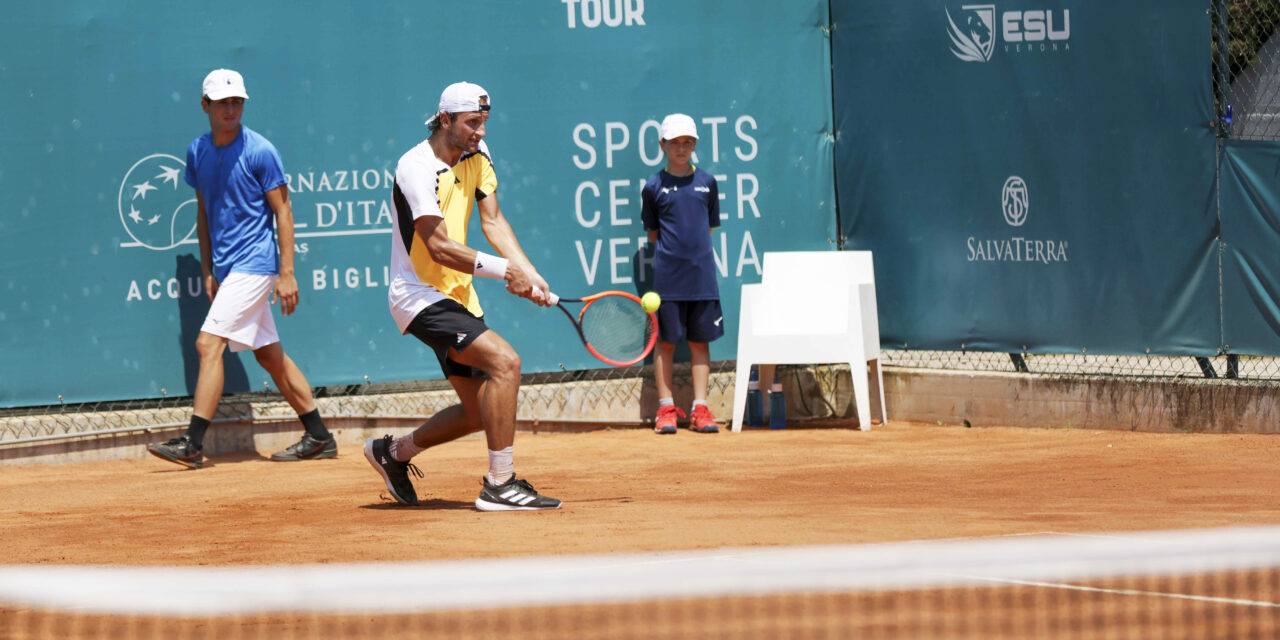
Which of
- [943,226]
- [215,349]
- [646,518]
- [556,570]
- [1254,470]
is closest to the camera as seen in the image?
[556,570]

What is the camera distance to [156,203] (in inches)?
324

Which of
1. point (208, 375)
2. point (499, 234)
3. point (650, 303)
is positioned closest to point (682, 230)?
point (650, 303)

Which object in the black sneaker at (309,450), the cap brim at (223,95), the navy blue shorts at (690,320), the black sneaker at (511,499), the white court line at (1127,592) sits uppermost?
the cap brim at (223,95)

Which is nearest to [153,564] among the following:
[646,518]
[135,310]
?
[646,518]

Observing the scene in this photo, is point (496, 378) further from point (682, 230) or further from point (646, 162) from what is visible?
point (646, 162)

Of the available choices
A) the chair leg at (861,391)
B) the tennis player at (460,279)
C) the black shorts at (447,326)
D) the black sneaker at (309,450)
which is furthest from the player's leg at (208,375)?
the chair leg at (861,391)

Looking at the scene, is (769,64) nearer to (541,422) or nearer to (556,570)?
(541,422)

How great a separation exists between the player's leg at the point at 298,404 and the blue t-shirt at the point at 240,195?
0.45 metres

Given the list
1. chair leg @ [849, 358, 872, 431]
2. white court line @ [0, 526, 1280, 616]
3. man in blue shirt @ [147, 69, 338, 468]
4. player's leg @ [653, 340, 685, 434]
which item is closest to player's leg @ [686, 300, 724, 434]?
player's leg @ [653, 340, 685, 434]

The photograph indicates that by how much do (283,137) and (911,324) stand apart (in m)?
3.79

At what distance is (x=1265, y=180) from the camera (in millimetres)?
7352

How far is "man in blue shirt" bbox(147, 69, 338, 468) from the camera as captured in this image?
25.2 feet

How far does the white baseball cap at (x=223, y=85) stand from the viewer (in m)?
7.68

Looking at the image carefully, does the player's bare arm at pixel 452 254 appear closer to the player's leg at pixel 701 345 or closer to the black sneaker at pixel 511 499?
the black sneaker at pixel 511 499
